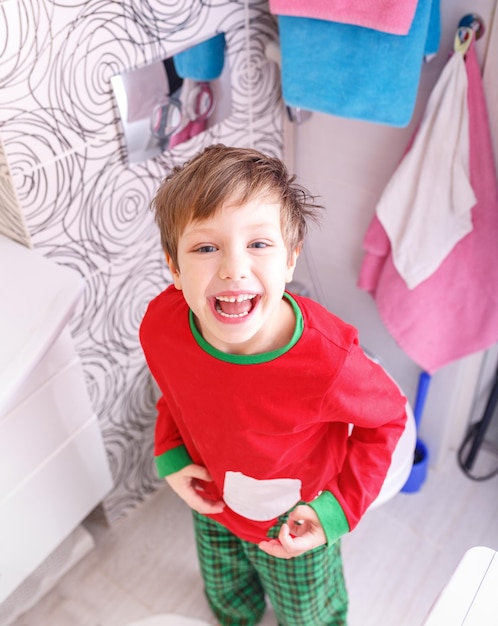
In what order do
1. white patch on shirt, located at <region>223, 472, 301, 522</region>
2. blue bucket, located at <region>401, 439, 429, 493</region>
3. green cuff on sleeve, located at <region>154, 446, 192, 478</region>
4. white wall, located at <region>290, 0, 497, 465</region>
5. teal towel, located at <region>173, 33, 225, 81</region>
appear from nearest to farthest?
white patch on shirt, located at <region>223, 472, 301, 522</region>
green cuff on sleeve, located at <region>154, 446, 192, 478</region>
teal towel, located at <region>173, 33, 225, 81</region>
white wall, located at <region>290, 0, 497, 465</region>
blue bucket, located at <region>401, 439, 429, 493</region>

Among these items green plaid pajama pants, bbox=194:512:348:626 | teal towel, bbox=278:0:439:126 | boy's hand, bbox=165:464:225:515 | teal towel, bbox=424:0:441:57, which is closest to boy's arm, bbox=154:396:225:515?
boy's hand, bbox=165:464:225:515

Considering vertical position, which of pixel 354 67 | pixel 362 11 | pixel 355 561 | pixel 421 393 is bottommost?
pixel 355 561

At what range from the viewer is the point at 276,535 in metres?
1.11

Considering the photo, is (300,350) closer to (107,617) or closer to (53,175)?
(53,175)

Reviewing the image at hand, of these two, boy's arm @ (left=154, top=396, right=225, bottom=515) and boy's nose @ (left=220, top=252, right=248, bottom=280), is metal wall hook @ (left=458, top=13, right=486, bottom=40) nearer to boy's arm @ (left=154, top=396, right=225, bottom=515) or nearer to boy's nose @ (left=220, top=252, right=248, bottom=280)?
boy's nose @ (left=220, top=252, right=248, bottom=280)

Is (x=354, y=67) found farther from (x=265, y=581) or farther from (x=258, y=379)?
(x=265, y=581)

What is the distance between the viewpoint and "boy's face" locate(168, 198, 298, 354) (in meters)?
0.80

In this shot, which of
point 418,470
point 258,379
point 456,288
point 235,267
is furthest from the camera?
point 418,470

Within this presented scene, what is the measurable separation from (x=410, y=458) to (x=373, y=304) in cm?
47

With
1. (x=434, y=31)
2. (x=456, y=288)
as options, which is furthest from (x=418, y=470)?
(x=434, y=31)

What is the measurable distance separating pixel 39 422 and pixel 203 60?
0.76 m

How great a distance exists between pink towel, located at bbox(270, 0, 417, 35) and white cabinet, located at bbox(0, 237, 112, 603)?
0.63m

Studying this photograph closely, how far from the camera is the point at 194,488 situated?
3.73ft

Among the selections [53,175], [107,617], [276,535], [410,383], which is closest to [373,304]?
[410,383]
